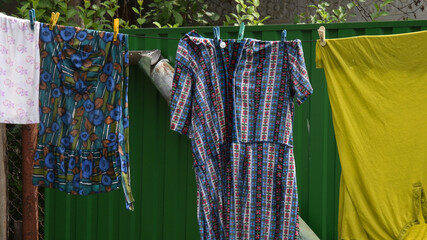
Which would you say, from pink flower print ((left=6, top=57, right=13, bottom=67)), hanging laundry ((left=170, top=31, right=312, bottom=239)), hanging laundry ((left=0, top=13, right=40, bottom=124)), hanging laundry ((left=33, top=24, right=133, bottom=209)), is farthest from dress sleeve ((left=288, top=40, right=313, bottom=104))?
pink flower print ((left=6, top=57, right=13, bottom=67))

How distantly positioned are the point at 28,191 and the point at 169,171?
106cm

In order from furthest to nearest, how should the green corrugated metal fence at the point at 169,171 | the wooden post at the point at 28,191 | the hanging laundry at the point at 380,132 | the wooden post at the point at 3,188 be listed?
the wooden post at the point at 28,191 < the wooden post at the point at 3,188 < the green corrugated metal fence at the point at 169,171 < the hanging laundry at the point at 380,132

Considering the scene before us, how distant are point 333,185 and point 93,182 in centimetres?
166

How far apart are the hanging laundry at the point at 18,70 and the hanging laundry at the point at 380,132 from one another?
1639mm

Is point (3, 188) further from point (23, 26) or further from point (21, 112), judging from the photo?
point (23, 26)

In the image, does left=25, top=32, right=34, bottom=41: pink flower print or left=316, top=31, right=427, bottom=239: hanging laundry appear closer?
left=316, top=31, right=427, bottom=239: hanging laundry

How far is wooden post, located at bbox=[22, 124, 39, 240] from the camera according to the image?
490 centimetres

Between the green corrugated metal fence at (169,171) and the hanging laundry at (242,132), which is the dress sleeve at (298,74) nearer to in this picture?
the hanging laundry at (242,132)

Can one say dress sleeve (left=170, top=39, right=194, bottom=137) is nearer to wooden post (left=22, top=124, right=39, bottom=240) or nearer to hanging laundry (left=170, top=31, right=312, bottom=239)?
hanging laundry (left=170, top=31, right=312, bottom=239)

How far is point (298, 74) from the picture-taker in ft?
12.1

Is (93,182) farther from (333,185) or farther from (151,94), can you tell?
(333,185)

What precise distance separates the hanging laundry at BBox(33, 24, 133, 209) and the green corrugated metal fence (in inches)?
40.8

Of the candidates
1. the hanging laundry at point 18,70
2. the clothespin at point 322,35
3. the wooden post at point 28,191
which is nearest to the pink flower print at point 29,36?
the hanging laundry at point 18,70

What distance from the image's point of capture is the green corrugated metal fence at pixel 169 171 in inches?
178
